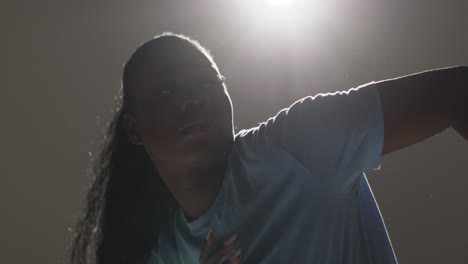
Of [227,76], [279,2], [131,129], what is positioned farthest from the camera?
[227,76]

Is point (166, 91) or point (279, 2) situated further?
point (279, 2)

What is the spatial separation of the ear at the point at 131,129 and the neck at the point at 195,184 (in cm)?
10

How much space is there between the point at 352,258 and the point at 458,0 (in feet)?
6.60

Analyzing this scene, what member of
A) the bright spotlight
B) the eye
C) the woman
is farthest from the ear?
the bright spotlight

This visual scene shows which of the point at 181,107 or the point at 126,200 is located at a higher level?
the point at 181,107

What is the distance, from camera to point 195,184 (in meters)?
0.74

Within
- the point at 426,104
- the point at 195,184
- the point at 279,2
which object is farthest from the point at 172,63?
the point at 279,2

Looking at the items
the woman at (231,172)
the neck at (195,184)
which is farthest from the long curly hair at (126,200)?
the neck at (195,184)

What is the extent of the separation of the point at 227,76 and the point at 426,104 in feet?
6.20

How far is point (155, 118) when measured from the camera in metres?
0.76

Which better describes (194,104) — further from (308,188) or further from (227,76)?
(227,76)

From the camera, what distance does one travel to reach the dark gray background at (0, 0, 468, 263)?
233 cm

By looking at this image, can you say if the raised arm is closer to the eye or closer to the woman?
the woman

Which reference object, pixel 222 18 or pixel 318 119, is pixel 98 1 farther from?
pixel 318 119
